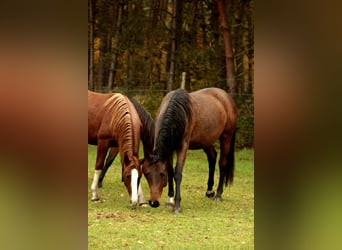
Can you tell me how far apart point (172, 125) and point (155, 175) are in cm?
33

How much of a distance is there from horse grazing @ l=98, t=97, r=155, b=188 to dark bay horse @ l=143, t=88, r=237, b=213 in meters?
0.06

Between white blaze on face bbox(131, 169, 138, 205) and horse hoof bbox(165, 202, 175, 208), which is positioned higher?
white blaze on face bbox(131, 169, 138, 205)

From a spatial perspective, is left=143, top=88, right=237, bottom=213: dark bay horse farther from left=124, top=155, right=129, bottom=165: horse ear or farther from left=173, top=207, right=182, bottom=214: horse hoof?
left=124, top=155, right=129, bottom=165: horse ear

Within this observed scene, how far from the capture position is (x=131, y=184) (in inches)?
117

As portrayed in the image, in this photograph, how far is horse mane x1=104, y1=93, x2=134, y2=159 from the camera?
3.06 metres

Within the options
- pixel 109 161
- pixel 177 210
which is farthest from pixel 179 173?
pixel 109 161

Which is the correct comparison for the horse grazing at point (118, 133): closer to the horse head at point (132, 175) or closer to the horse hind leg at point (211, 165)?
the horse head at point (132, 175)

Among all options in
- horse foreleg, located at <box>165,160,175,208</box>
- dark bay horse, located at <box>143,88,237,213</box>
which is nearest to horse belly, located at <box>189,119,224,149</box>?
dark bay horse, located at <box>143,88,237,213</box>
